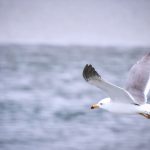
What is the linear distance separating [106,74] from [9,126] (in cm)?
962

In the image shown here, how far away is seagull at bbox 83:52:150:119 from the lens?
22.7 ft

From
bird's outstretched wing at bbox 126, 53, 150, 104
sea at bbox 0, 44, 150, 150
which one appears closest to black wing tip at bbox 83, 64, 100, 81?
bird's outstretched wing at bbox 126, 53, 150, 104

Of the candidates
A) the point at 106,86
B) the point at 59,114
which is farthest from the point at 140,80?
the point at 59,114

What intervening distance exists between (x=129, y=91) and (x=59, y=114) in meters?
8.46

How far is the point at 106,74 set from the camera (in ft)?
76.5

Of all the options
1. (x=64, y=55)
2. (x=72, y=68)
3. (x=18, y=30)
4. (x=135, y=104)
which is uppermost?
(x=18, y=30)

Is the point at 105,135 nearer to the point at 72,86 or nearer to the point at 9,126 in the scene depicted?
the point at 9,126

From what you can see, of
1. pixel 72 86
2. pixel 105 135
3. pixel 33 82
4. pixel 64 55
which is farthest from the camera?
pixel 64 55

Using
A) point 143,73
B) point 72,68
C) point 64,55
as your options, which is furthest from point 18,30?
point 143,73

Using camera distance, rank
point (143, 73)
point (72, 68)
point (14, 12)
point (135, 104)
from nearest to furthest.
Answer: point (135, 104) < point (143, 73) < point (72, 68) < point (14, 12)

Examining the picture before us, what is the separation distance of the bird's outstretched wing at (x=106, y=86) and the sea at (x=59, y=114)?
508cm

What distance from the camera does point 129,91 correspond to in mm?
7578

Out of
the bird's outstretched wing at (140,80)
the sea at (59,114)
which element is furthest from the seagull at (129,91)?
the sea at (59,114)

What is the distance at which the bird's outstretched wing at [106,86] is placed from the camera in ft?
22.6
